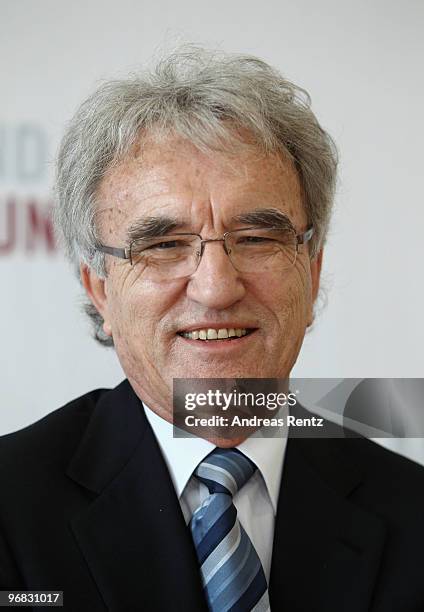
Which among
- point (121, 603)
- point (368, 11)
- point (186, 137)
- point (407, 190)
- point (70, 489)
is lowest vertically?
point (121, 603)

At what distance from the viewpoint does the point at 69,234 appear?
63.8 inches

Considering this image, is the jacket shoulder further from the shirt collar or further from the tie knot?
the tie knot

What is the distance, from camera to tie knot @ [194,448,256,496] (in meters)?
1.40

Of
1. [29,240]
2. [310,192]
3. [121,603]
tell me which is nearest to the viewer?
[121,603]

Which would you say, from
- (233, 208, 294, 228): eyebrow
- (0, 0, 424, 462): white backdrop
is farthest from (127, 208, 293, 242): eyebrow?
(0, 0, 424, 462): white backdrop

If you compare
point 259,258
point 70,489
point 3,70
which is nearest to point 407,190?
point 259,258

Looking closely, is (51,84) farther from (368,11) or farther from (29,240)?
(368,11)

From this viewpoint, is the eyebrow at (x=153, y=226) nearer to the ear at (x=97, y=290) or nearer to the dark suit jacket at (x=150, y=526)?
the ear at (x=97, y=290)

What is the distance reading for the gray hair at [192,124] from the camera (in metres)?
1.44

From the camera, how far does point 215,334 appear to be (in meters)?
1.40

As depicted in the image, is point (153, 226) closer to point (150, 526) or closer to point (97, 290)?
point (97, 290)

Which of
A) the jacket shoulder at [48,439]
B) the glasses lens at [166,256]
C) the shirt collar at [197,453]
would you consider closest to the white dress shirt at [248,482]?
the shirt collar at [197,453]

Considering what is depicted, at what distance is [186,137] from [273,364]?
414 millimetres

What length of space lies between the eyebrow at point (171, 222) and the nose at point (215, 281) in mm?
61
